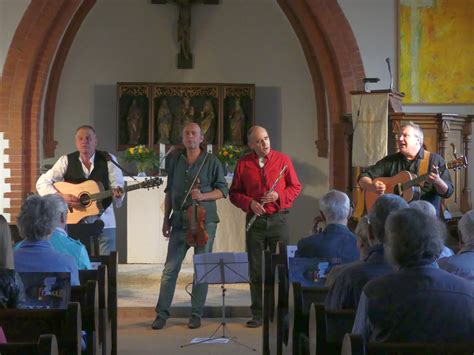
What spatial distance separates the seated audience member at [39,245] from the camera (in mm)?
4941

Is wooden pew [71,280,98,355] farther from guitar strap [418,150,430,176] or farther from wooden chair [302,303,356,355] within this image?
guitar strap [418,150,430,176]

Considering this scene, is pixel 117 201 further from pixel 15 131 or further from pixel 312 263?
pixel 15 131

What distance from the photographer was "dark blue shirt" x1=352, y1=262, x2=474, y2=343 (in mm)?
3418

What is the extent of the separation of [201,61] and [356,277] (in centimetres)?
1113

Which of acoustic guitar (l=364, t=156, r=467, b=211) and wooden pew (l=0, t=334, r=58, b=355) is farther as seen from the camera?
acoustic guitar (l=364, t=156, r=467, b=211)

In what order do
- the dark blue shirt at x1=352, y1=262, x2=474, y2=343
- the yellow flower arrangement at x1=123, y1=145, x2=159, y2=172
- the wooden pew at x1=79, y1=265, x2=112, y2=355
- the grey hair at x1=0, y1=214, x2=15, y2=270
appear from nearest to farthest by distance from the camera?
the dark blue shirt at x1=352, y1=262, x2=474, y2=343 → the grey hair at x1=0, y1=214, x2=15, y2=270 → the wooden pew at x1=79, y1=265, x2=112, y2=355 → the yellow flower arrangement at x1=123, y1=145, x2=159, y2=172

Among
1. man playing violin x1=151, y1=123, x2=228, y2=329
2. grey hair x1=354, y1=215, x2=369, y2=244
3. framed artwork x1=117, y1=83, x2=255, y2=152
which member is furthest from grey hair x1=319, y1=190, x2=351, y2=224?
framed artwork x1=117, y1=83, x2=255, y2=152

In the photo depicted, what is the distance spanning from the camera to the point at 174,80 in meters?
15.0

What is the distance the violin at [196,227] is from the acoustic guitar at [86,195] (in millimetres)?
578

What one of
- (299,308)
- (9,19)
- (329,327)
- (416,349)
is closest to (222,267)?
(299,308)

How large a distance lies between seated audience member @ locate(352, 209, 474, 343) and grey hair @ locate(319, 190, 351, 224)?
2305 mm

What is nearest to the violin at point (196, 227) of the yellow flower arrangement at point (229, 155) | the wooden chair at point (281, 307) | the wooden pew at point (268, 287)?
the wooden pew at point (268, 287)

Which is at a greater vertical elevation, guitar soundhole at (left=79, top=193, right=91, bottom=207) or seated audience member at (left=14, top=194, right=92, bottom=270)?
guitar soundhole at (left=79, top=193, right=91, bottom=207)

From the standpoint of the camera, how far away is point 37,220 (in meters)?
5.04
